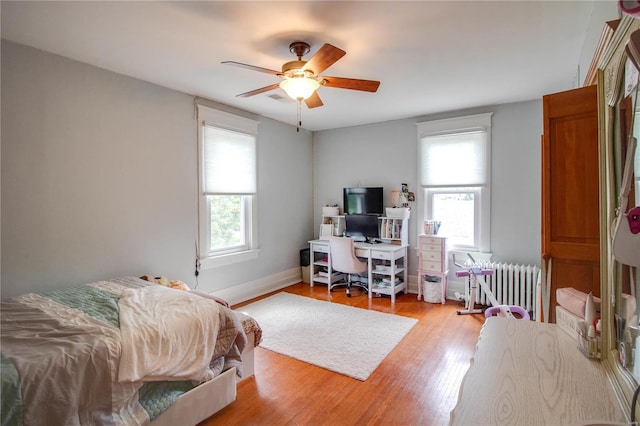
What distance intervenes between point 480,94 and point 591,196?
2290 millimetres

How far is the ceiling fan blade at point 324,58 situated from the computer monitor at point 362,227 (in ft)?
9.35

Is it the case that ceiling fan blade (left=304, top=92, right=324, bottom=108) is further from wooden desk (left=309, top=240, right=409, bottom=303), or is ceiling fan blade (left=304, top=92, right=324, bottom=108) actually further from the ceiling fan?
wooden desk (left=309, top=240, right=409, bottom=303)

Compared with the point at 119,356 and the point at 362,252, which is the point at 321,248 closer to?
the point at 362,252

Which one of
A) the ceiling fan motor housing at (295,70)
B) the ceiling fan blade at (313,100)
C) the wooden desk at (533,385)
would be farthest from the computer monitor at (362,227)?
the wooden desk at (533,385)

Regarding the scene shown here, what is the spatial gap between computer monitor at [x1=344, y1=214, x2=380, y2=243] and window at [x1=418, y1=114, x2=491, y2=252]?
72 centimetres

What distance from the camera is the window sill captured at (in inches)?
151

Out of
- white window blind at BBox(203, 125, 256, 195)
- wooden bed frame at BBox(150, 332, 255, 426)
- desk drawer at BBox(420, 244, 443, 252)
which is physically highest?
white window blind at BBox(203, 125, 256, 195)

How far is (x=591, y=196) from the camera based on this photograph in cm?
177

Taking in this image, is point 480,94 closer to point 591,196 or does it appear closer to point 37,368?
point 591,196

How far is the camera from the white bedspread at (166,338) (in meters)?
1.69

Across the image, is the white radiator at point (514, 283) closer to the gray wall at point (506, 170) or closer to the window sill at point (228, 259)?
the gray wall at point (506, 170)

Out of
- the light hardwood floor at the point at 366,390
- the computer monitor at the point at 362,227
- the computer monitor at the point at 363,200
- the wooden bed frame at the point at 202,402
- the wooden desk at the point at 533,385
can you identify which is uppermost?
the computer monitor at the point at 363,200

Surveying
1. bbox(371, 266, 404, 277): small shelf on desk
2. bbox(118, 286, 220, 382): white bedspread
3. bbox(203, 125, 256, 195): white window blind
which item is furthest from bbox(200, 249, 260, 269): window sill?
bbox(371, 266, 404, 277): small shelf on desk

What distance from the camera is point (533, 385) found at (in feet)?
3.30
